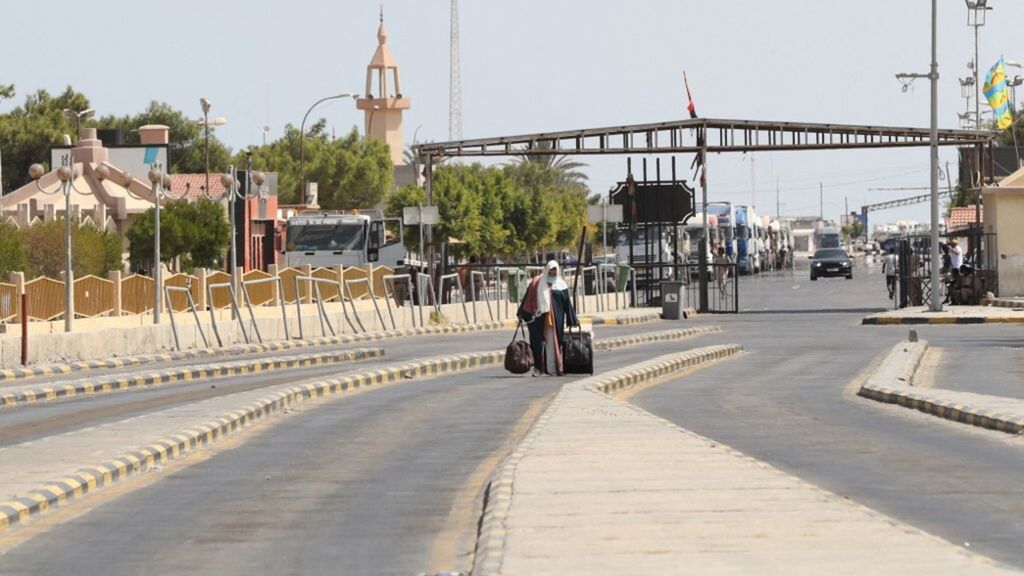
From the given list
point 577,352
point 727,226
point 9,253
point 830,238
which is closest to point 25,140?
point 727,226

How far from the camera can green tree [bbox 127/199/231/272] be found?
7462cm

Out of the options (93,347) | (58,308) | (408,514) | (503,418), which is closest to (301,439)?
(503,418)

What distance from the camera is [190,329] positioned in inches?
1554

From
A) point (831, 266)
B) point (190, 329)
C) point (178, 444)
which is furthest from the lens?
point (831, 266)

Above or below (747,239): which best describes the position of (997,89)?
above

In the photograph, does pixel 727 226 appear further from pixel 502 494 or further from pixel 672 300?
pixel 502 494

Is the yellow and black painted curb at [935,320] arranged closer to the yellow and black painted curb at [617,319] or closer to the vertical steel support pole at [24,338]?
the yellow and black painted curb at [617,319]

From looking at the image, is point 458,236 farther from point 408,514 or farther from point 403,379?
point 408,514

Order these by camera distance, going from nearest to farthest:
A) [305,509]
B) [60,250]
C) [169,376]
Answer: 1. [305,509]
2. [169,376]
3. [60,250]

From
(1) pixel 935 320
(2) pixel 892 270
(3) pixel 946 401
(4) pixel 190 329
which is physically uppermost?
(2) pixel 892 270

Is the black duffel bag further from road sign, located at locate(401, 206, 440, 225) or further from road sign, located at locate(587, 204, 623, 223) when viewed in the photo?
road sign, located at locate(587, 204, 623, 223)

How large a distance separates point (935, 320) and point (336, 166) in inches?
2710

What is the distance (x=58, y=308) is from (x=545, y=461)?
27.8 meters

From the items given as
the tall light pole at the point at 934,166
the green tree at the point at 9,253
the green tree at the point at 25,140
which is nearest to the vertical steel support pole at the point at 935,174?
the tall light pole at the point at 934,166
